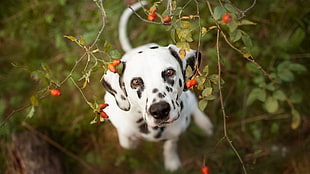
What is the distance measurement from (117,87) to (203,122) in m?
1.57

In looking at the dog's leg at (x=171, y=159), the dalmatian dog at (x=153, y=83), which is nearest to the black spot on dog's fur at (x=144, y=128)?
the dalmatian dog at (x=153, y=83)

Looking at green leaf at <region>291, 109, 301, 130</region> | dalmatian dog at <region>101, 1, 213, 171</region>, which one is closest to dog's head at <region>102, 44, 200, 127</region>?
dalmatian dog at <region>101, 1, 213, 171</region>

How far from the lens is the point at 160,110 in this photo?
1.81 metres

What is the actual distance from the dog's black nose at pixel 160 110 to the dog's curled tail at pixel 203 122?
1570 millimetres

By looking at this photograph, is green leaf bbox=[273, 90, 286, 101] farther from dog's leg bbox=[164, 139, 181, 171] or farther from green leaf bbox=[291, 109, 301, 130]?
dog's leg bbox=[164, 139, 181, 171]

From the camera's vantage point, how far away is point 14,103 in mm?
3756

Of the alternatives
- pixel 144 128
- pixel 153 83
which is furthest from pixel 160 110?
pixel 144 128

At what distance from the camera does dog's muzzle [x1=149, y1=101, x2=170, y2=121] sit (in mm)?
1807

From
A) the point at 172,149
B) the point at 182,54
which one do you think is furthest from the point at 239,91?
the point at 182,54

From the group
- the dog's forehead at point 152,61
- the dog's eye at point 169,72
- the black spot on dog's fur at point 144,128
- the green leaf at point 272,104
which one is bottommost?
the green leaf at point 272,104

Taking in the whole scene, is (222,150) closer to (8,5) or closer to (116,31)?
(116,31)

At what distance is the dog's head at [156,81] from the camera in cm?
184

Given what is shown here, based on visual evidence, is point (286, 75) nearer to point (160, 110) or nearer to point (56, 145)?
point (160, 110)

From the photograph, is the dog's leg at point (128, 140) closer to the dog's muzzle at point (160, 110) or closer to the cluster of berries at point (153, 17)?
the dog's muzzle at point (160, 110)
